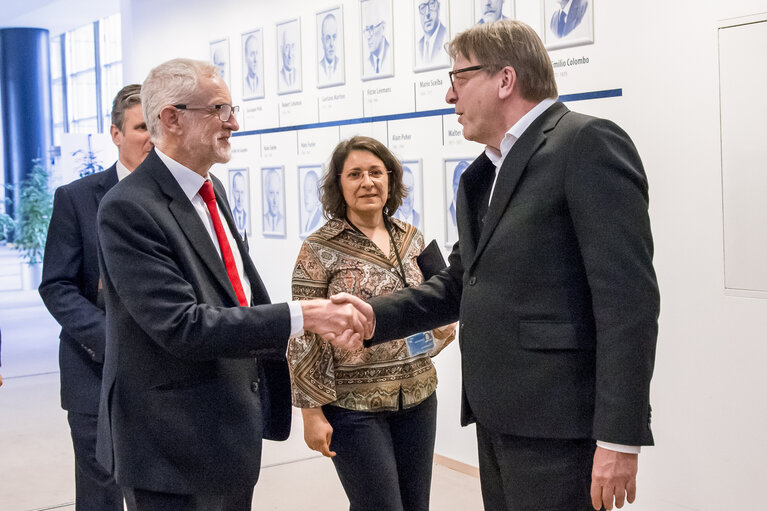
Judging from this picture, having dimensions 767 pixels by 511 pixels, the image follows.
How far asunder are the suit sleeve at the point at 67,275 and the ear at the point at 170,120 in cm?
100

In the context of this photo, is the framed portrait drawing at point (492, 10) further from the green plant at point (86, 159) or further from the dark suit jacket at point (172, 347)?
the green plant at point (86, 159)

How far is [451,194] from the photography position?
5.26 m

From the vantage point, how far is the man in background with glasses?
17.1 feet

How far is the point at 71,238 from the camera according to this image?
3.28 meters

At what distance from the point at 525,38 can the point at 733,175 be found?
1786mm

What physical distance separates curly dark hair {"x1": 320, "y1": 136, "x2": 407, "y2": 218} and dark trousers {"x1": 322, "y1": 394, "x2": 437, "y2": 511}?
0.85m

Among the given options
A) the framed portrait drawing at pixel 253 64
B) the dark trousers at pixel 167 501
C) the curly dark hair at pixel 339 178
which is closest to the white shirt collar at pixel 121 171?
the curly dark hair at pixel 339 178

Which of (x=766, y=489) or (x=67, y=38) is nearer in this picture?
(x=766, y=489)

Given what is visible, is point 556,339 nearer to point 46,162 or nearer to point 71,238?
point 71,238

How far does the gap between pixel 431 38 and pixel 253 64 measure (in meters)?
2.47

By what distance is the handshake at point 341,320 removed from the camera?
2539mm

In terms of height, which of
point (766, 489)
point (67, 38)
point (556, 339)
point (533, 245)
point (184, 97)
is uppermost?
point (67, 38)

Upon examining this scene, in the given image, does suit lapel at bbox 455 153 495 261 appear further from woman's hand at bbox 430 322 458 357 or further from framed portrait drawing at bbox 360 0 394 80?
framed portrait drawing at bbox 360 0 394 80

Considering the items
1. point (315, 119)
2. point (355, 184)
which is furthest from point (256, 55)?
point (355, 184)
